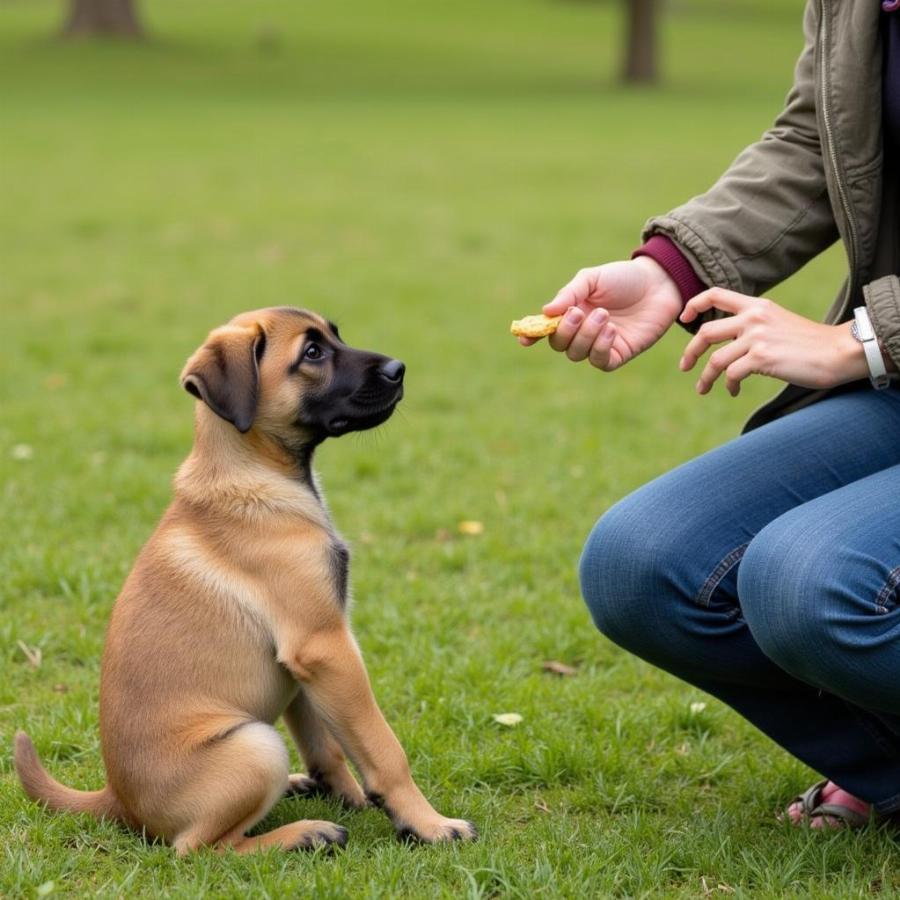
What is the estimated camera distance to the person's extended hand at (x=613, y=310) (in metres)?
3.61

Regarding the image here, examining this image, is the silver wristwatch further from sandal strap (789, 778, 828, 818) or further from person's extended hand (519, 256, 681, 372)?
sandal strap (789, 778, 828, 818)

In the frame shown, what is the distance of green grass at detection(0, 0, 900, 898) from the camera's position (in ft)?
11.0

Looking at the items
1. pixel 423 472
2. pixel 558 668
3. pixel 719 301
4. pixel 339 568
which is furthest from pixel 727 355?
pixel 423 472

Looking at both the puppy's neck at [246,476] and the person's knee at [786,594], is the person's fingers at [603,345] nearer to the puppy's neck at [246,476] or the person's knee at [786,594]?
the person's knee at [786,594]

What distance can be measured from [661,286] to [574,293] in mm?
271

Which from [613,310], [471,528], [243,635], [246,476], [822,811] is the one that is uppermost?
[613,310]

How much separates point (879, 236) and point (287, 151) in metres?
16.4

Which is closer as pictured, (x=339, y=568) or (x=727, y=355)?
(x=727, y=355)

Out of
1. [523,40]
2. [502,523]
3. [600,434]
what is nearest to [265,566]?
[502,523]

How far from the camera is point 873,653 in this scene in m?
3.07

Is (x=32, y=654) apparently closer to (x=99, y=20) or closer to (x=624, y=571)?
(x=624, y=571)

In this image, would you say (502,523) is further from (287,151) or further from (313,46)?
(313,46)

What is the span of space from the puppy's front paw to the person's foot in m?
0.85

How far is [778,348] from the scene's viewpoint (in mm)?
3260
